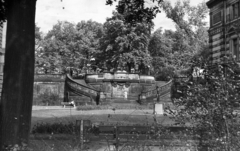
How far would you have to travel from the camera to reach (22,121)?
6000mm

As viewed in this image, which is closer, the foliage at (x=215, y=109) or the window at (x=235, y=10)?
the foliage at (x=215, y=109)

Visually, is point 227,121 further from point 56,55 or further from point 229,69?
point 56,55

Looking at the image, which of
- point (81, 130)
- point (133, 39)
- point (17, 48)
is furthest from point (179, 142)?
point (133, 39)

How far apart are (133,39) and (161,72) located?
9410 mm

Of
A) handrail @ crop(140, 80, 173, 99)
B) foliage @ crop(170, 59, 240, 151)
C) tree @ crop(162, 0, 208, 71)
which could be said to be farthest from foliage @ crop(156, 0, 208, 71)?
foliage @ crop(170, 59, 240, 151)

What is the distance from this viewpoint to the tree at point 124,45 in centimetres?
4525

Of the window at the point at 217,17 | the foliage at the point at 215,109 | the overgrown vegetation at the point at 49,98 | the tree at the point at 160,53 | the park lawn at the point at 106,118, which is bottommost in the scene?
the park lawn at the point at 106,118

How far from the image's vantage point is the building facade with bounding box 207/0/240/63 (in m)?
31.5

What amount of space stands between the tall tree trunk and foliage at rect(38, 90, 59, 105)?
29.4m

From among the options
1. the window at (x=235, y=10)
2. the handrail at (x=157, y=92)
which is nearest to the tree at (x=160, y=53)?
the handrail at (x=157, y=92)

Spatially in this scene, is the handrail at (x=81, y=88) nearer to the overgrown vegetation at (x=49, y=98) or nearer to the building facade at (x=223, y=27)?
the overgrown vegetation at (x=49, y=98)

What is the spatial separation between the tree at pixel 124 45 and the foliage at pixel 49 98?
11.9 metres

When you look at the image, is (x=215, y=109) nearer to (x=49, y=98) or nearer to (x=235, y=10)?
(x=235, y=10)

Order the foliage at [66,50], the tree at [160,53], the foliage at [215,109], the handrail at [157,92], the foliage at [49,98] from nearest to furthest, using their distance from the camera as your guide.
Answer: the foliage at [215,109] < the foliage at [49,98] < the handrail at [157,92] < the tree at [160,53] < the foliage at [66,50]
